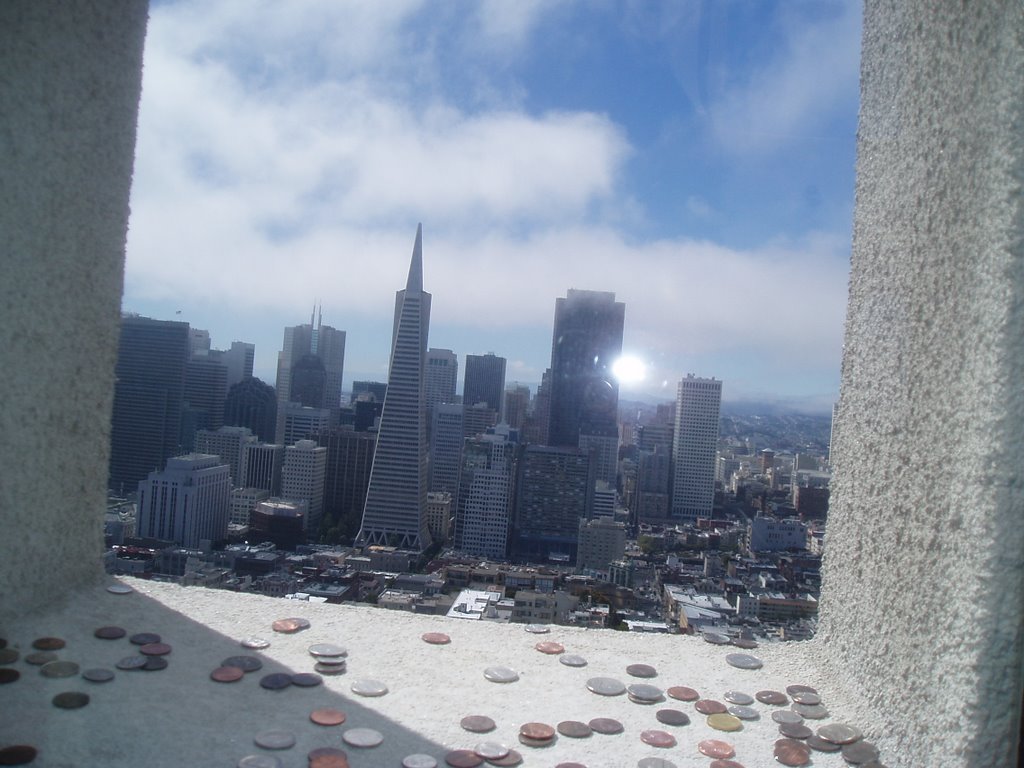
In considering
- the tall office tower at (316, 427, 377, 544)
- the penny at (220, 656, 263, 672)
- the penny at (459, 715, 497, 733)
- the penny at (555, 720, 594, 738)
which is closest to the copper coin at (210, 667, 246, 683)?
the penny at (220, 656, 263, 672)

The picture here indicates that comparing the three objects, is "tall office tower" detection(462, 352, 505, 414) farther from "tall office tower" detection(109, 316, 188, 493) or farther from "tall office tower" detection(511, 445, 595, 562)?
"tall office tower" detection(109, 316, 188, 493)

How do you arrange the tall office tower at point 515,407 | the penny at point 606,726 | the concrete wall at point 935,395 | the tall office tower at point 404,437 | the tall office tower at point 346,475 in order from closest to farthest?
1. the concrete wall at point 935,395
2. the penny at point 606,726
3. the tall office tower at point 346,475
4. the tall office tower at point 404,437
5. the tall office tower at point 515,407

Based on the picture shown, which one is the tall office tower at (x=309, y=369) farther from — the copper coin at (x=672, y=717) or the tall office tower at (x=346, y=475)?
the copper coin at (x=672, y=717)

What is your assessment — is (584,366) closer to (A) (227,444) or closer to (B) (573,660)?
(A) (227,444)

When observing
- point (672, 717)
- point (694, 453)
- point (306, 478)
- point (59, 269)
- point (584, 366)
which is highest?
point (584, 366)

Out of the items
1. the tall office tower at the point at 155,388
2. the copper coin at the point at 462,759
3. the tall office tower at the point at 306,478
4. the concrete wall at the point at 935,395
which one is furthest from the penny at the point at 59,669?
the tall office tower at the point at 306,478

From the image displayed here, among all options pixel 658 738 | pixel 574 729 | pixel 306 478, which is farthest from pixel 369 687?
pixel 306 478
